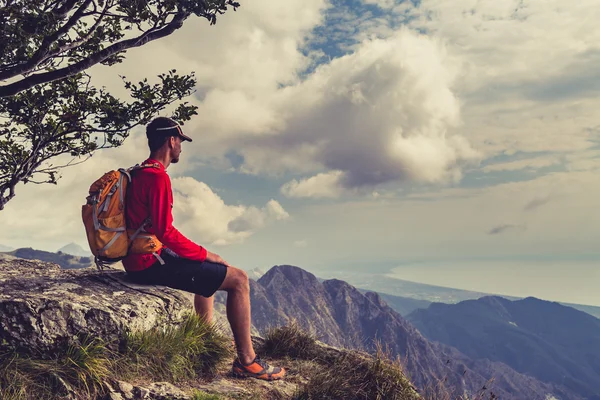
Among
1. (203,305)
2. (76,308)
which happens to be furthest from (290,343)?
(76,308)

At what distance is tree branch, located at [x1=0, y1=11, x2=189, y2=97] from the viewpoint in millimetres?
9695

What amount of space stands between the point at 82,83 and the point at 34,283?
30.1ft

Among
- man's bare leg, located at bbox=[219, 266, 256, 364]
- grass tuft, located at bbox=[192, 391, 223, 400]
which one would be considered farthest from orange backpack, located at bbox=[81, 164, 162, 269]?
grass tuft, located at bbox=[192, 391, 223, 400]

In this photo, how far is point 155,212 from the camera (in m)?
6.13

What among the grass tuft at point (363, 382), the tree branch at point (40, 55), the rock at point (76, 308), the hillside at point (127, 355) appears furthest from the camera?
the tree branch at point (40, 55)

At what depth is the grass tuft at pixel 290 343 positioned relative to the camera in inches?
360

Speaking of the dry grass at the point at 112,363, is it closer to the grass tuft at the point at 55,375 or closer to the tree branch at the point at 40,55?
the grass tuft at the point at 55,375

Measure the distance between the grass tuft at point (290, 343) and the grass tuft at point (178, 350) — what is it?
1.34 m

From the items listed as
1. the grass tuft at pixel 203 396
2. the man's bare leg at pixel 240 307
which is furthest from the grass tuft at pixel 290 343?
the grass tuft at pixel 203 396

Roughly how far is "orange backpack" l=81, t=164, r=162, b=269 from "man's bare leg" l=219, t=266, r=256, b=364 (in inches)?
50.0

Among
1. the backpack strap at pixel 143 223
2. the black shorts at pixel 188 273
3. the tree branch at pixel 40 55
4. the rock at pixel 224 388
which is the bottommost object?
the rock at pixel 224 388

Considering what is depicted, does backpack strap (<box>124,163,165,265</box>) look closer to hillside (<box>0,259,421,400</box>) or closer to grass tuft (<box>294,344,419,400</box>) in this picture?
hillside (<box>0,259,421,400</box>)

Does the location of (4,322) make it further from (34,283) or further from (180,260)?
(180,260)

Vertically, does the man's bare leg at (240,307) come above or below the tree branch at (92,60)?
below
